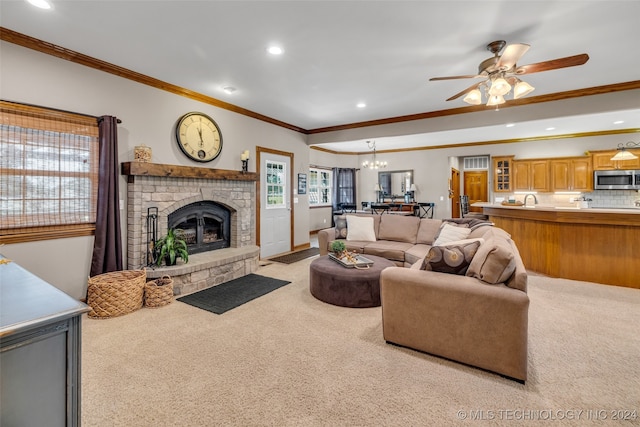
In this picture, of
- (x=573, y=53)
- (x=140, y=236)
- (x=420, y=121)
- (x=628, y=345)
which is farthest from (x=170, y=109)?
(x=628, y=345)

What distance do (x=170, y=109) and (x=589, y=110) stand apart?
6068mm

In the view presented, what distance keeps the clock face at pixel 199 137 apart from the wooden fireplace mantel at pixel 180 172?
325mm

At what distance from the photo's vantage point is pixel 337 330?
2.74 m

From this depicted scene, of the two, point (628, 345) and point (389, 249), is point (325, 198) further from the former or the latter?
point (628, 345)

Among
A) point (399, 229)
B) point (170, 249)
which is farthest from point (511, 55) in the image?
point (170, 249)

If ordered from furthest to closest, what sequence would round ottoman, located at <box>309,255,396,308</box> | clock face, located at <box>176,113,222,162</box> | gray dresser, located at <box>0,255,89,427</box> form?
clock face, located at <box>176,113,222,162</box> < round ottoman, located at <box>309,255,396,308</box> < gray dresser, located at <box>0,255,89,427</box>

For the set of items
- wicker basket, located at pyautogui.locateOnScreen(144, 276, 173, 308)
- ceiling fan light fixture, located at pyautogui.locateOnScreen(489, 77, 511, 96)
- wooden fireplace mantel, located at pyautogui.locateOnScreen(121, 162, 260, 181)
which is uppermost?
ceiling fan light fixture, located at pyautogui.locateOnScreen(489, 77, 511, 96)

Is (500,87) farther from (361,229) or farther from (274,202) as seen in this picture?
(274,202)

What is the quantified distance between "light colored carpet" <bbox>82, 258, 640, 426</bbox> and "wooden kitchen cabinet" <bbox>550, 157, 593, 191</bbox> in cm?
526

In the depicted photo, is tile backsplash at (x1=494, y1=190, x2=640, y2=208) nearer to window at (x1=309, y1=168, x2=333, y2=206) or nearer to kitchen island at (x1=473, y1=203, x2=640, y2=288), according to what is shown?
kitchen island at (x1=473, y1=203, x2=640, y2=288)

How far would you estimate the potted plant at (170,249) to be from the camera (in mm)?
3625

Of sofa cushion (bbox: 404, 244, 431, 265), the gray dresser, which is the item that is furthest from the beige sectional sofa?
the gray dresser

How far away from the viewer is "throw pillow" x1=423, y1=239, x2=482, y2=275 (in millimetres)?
2303

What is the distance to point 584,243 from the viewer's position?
413 cm
